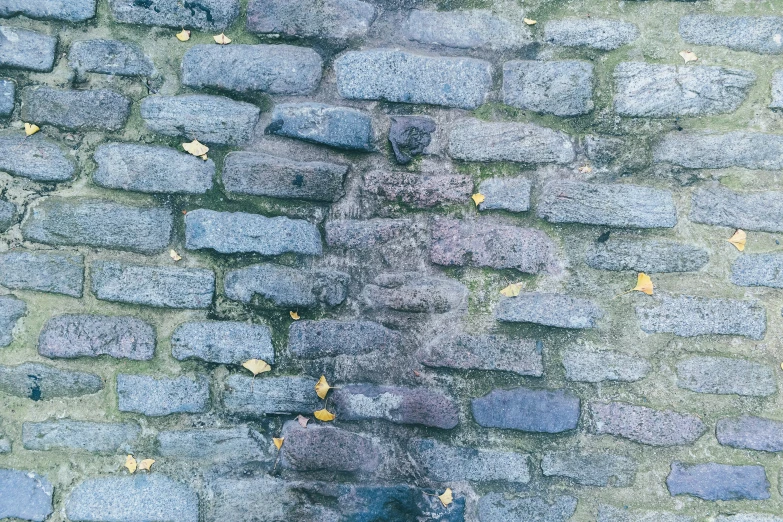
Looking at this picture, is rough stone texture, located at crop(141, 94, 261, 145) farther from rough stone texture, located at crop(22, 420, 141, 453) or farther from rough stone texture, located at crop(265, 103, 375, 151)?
rough stone texture, located at crop(22, 420, 141, 453)

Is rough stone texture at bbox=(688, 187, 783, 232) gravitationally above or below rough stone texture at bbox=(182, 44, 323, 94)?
below

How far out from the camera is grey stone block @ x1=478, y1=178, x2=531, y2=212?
6.20 feet

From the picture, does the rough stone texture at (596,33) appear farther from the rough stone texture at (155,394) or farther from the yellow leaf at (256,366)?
the rough stone texture at (155,394)

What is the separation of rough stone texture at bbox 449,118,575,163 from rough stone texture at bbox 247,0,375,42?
419mm

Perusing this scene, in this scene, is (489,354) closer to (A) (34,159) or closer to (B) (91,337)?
(B) (91,337)

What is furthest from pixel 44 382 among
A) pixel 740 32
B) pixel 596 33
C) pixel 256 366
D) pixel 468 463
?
pixel 740 32

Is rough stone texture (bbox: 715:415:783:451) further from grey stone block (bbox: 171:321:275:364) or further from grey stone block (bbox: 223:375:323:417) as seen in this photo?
grey stone block (bbox: 171:321:275:364)

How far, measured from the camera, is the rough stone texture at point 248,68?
1.89 meters

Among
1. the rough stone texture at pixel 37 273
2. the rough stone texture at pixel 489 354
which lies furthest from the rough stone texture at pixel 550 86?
the rough stone texture at pixel 37 273

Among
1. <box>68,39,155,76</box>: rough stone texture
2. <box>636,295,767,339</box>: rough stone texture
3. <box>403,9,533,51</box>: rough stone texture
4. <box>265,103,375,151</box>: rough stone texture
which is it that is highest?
<box>403,9,533,51</box>: rough stone texture

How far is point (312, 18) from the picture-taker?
1.90 meters

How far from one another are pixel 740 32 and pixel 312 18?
48.3 inches

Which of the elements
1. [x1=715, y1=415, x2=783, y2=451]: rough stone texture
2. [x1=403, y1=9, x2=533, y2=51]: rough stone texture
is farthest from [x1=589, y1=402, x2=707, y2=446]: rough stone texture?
[x1=403, y1=9, x2=533, y2=51]: rough stone texture

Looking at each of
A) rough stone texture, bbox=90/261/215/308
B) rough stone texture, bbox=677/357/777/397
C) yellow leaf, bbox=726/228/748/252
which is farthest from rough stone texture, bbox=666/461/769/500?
rough stone texture, bbox=90/261/215/308
